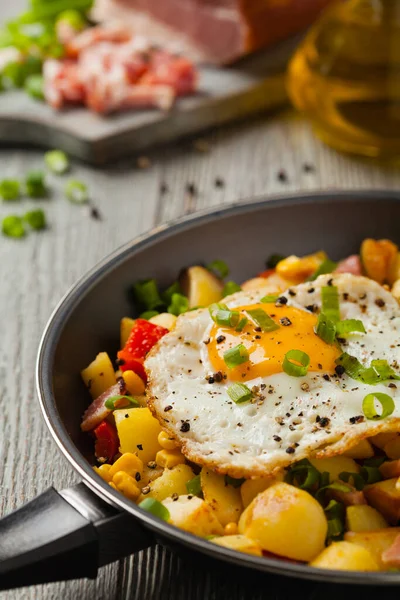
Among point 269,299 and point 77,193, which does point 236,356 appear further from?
point 77,193

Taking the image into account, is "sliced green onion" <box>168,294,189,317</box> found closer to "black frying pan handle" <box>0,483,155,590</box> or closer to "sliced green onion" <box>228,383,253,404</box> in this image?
"sliced green onion" <box>228,383,253,404</box>

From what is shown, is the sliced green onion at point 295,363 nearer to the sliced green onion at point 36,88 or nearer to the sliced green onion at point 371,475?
the sliced green onion at point 371,475

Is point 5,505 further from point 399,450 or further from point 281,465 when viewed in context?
point 399,450

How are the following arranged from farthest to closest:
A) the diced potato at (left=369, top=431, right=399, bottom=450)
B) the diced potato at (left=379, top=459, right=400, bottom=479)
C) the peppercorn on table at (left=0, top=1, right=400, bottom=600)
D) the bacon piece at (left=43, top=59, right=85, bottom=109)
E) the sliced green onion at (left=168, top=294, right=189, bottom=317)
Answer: the bacon piece at (left=43, top=59, right=85, bottom=109), the sliced green onion at (left=168, top=294, right=189, bottom=317), the peppercorn on table at (left=0, top=1, right=400, bottom=600), the diced potato at (left=369, top=431, right=399, bottom=450), the diced potato at (left=379, top=459, right=400, bottom=479)

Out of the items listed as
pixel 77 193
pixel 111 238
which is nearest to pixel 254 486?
pixel 111 238

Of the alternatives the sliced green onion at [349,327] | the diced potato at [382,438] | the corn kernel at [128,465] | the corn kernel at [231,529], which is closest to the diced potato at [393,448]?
the diced potato at [382,438]

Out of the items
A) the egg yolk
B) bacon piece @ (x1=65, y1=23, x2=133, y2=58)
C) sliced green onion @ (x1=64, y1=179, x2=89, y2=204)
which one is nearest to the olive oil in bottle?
bacon piece @ (x1=65, y1=23, x2=133, y2=58)
